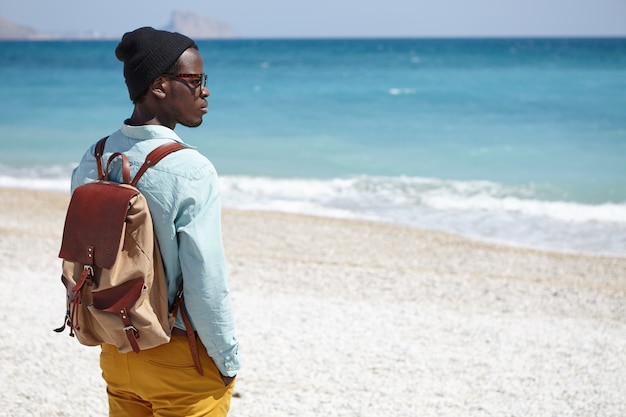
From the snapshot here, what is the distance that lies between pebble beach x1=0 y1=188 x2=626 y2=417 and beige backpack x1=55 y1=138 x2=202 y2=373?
225 cm

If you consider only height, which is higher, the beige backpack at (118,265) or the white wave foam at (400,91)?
the beige backpack at (118,265)

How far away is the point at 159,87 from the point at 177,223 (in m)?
0.40

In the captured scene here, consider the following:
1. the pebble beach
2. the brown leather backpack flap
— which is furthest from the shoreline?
the brown leather backpack flap

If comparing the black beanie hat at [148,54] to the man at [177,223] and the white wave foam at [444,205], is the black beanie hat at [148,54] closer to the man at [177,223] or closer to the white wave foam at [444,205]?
the man at [177,223]

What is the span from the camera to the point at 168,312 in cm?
199

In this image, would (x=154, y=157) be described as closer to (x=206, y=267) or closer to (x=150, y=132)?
(x=150, y=132)

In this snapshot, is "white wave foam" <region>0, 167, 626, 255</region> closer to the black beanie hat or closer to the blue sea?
the blue sea

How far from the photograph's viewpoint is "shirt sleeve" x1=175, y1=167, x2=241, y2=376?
6.23ft

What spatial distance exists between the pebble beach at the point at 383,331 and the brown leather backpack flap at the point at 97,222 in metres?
2.35

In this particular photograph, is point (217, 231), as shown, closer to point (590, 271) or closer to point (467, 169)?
point (590, 271)

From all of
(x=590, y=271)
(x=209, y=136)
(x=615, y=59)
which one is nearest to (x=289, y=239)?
(x=590, y=271)

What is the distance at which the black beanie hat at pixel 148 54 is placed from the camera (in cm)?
196

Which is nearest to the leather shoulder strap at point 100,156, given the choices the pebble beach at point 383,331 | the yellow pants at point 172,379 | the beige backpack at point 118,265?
the beige backpack at point 118,265

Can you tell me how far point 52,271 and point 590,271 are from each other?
20.0 ft
